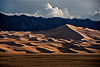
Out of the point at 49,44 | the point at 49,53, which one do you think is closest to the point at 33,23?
the point at 49,44

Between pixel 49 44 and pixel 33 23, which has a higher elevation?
pixel 33 23

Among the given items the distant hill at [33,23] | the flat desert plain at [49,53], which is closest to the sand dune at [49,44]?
the flat desert plain at [49,53]

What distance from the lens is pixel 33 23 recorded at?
110250 millimetres

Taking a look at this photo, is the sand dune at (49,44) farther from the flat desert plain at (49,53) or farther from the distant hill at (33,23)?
the distant hill at (33,23)

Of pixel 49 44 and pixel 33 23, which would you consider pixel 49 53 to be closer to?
pixel 49 44

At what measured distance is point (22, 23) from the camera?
10675cm

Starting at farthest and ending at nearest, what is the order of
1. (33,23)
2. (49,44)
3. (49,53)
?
(33,23)
(49,44)
(49,53)

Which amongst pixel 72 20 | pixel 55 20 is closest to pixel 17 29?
pixel 55 20

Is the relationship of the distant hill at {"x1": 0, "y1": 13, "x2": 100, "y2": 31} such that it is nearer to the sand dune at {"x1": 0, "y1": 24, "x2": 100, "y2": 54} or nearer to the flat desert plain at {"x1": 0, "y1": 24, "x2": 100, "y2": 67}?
the sand dune at {"x1": 0, "y1": 24, "x2": 100, "y2": 54}

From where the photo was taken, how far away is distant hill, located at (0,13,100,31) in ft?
336

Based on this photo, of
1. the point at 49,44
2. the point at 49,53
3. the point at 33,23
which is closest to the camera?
the point at 49,53

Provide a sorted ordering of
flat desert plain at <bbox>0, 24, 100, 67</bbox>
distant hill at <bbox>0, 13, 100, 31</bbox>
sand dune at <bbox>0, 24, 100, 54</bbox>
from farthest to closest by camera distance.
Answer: distant hill at <bbox>0, 13, 100, 31</bbox> → sand dune at <bbox>0, 24, 100, 54</bbox> → flat desert plain at <bbox>0, 24, 100, 67</bbox>

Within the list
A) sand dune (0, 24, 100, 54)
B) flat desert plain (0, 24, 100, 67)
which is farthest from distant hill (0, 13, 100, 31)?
flat desert plain (0, 24, 100, 67)

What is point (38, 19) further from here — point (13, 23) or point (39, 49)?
point (39, 49)
